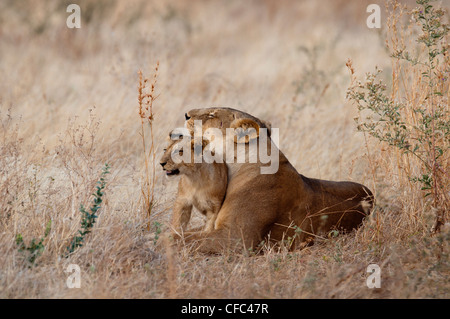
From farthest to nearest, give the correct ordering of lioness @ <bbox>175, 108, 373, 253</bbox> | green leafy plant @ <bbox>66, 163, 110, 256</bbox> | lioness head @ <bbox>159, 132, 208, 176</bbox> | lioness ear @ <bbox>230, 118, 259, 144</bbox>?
lioness ear @ <bbox>230, 118, 259, 144</bbox> < lioness head @ <bbox>159, 132, 208, 176</bbox> < lioness @ <bbox>175, 108, 373, 253</bbox> < green leafy plant @ <bbox>66, 163, 110, 256</bbox>

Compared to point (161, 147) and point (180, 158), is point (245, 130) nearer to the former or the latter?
point (180, 158)

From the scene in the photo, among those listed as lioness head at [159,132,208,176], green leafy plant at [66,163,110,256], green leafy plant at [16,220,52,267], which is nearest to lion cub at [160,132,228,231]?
lioness head at [159,132,208,176]

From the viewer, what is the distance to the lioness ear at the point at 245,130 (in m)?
5.05

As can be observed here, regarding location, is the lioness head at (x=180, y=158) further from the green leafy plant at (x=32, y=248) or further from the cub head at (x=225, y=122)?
the green leafy plant at (x=32, y=248)

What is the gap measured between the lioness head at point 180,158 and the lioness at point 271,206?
325mm

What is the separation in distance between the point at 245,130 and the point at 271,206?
2.14 feet

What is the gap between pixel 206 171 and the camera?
16.2 ft

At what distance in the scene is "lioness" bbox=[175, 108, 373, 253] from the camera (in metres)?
4.71

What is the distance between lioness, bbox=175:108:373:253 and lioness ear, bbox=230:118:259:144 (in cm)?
1

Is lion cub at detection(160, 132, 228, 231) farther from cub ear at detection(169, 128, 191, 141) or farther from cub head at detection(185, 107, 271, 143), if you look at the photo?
cub head at detection(185, 107, 271, 143)

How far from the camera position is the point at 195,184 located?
4.91 meters

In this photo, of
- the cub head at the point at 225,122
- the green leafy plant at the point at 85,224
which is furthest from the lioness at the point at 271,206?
the green leafy plant at the point at 85,224
